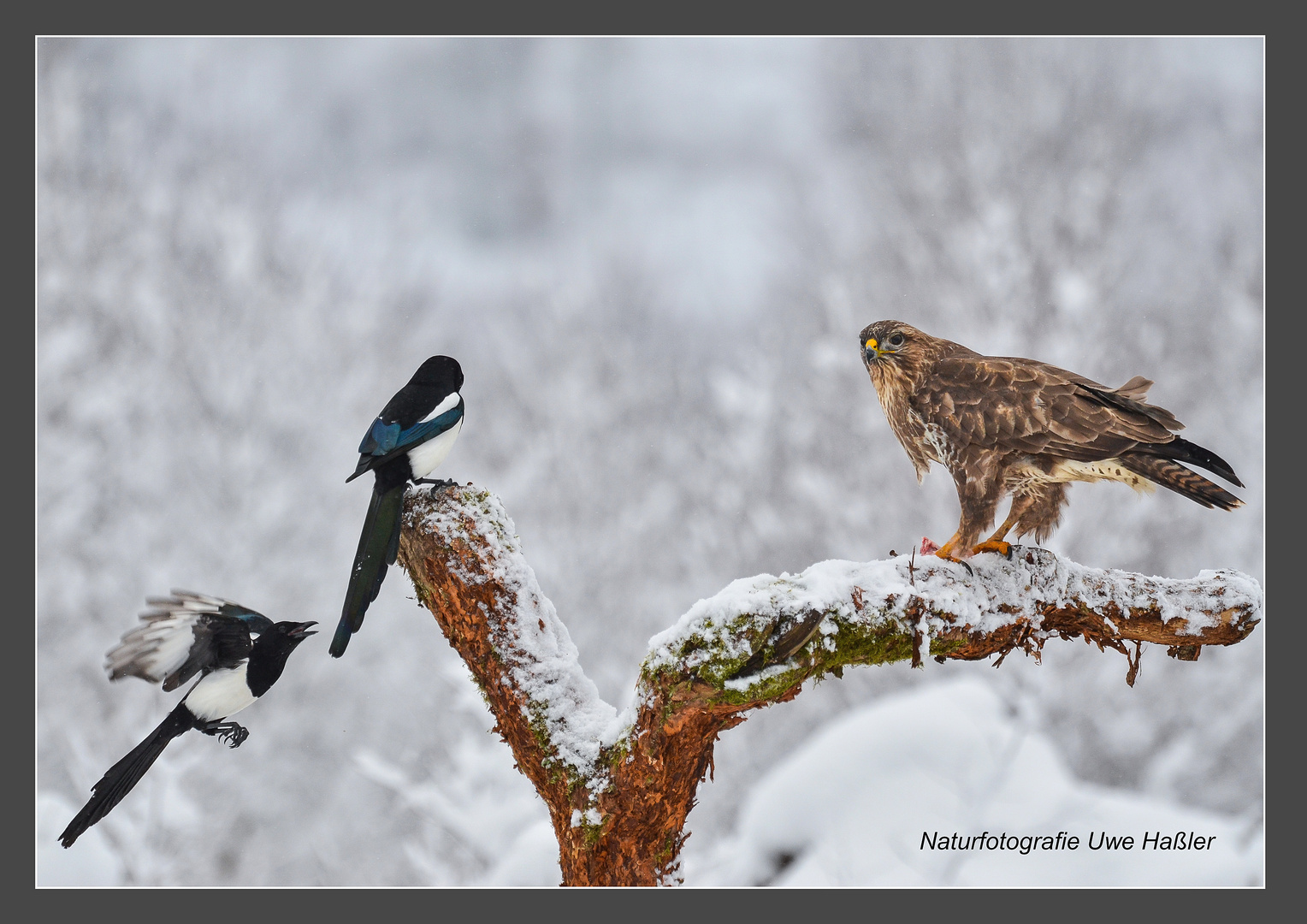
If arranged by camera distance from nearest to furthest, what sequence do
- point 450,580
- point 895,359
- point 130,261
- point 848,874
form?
point 450,580
point 895,359
point 848,874
point 130,261

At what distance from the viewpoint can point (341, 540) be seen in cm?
536

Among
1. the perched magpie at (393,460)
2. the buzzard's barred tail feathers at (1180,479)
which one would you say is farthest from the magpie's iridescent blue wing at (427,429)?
the buzzard's barred tail feathers at (1180,479)

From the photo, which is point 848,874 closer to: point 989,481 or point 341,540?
point 989,481

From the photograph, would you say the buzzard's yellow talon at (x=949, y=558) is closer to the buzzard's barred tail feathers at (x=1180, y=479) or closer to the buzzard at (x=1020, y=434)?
the buzzard at (x=1020, y=434)

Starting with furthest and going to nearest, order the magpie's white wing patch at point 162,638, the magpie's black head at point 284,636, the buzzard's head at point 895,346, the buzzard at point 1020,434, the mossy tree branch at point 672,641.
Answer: the buzzard's head at point 895,346
the buzzard at point 1020,434
the magpie's black head at point 284,636
the magpie's white wing patch at point 162,638
the mossy tree branch at point 672,641

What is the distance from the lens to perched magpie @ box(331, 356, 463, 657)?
98.7 inches

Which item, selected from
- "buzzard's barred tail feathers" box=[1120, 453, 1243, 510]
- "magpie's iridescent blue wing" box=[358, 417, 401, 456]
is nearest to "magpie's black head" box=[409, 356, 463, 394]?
"magpie's iridescent blue wing" box=[358, 417, 401, 456]

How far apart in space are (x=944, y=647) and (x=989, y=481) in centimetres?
59

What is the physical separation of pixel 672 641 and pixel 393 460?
1.04 meters

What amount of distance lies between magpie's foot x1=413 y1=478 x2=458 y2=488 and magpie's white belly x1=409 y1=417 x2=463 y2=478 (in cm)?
3

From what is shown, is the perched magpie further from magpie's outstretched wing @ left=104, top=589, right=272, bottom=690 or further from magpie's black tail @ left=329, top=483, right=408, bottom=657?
magpie's outstretched wing @ left=104, top=589, right=272, bottom=690

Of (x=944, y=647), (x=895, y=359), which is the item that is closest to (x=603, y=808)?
(x=944, y=647)

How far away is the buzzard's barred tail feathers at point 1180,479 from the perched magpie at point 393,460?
6.96 ft

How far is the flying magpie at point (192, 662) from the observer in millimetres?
2453
